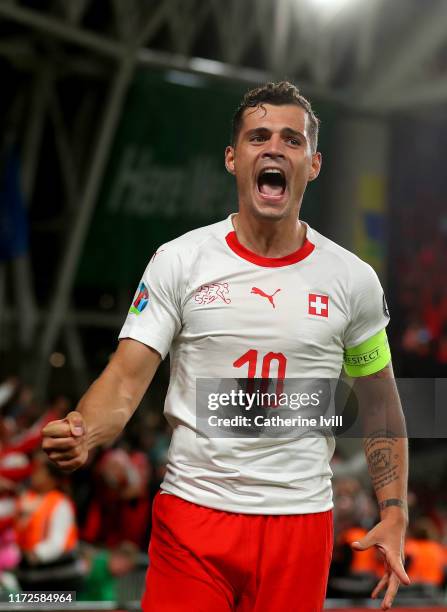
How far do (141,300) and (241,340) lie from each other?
0.30 meters

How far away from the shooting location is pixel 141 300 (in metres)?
3.08

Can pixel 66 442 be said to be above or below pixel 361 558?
above

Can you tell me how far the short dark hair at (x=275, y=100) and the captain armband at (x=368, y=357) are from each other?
1.91ft

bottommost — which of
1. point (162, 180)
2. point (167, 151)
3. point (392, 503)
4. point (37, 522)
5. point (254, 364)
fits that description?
point (37, 522)

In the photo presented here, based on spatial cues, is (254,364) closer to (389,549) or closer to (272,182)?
(272,182)

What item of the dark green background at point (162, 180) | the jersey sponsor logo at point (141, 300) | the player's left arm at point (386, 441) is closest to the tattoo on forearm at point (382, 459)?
the player's left arm at point (386, 441)

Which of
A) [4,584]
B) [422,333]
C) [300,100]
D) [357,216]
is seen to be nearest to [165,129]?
[357,216]

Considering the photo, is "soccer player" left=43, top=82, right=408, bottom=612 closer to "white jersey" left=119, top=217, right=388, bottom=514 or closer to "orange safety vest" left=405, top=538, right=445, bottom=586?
"white jersey" left=119, top=217, right=388, bottom=514

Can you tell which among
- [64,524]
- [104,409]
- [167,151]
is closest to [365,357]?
[104,409]

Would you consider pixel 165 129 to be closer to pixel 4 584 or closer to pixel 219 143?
pixel 219 143

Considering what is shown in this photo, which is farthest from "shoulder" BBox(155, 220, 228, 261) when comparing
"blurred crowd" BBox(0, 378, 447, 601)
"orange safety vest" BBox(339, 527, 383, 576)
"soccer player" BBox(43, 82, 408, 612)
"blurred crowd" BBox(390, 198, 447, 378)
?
"blurred crowd" BBox(390, 198, 447, 378)

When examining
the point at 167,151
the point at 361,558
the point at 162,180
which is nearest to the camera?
the point at 361,558

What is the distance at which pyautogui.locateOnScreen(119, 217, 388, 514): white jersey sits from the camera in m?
2.98

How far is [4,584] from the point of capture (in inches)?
261
